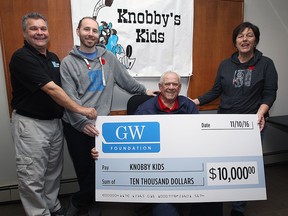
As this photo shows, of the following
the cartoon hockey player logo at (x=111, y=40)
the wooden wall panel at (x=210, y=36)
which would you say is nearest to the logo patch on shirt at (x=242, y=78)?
the wooden wall panel at (x=210, y=36)

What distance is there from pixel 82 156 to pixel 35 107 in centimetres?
51

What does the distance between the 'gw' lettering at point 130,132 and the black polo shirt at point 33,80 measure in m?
0.52

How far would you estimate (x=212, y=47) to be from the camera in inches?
101

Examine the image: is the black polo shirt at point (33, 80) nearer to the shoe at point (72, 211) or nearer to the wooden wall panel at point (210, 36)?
the shoe at point (72, 211)

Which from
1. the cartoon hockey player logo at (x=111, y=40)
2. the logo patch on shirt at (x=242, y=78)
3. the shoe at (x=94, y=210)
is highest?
the cartoon hockey player logo at (x=111, y=40)

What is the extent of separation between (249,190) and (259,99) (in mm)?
760

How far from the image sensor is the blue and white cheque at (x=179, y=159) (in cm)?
147

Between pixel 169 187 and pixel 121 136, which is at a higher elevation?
pixel 121 136

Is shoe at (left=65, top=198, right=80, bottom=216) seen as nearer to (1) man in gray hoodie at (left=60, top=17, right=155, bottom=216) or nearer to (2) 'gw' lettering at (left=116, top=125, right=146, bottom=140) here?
(1) man in gray hoodie at (left=60, top=17, right=155, bottom=216)

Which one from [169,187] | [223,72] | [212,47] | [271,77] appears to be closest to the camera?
[169,187]

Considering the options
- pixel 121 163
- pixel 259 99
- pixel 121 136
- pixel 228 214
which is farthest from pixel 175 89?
pixel 228 214

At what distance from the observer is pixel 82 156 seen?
5.91 ft

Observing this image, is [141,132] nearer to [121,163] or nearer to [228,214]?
[121,163]

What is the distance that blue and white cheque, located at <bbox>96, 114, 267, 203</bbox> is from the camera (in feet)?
4.82
